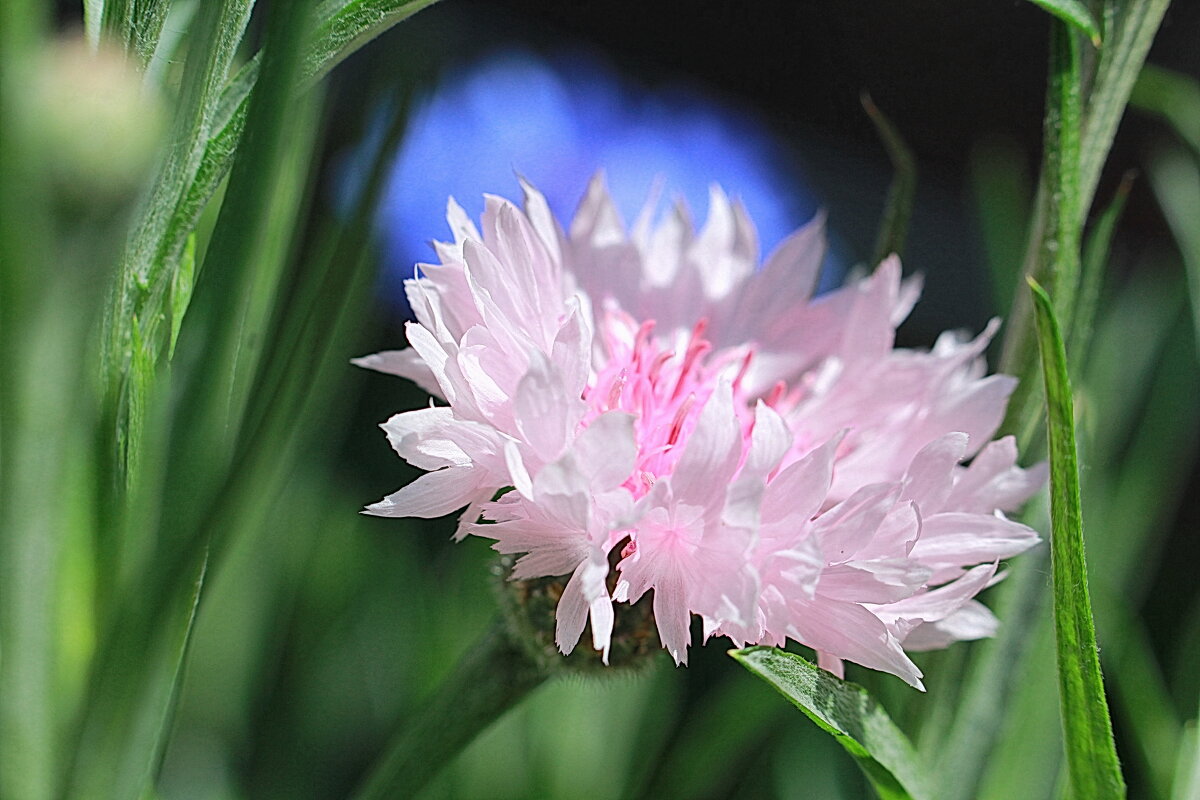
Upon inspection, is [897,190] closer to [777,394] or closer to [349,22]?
[777,394]

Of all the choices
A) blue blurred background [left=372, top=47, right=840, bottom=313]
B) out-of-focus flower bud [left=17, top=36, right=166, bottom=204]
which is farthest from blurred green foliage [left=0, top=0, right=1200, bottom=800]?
blue blurred background [left=372, top=47, right=840, bottom=313]

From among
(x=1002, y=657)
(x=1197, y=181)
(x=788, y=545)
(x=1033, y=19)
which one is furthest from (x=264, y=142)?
(x=1033, y=19)

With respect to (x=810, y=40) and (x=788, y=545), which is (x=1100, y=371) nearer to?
(x=788, y=545)

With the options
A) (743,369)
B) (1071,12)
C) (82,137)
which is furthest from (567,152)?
(82,137)

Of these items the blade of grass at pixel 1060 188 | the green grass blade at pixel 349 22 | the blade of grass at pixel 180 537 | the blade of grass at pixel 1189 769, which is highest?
the green grass blade at pixel 349 22

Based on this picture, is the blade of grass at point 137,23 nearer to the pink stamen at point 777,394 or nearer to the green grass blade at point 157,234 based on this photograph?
the green grass blade at point 157,234

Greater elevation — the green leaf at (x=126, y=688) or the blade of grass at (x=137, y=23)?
the blade of grass at (x=137, y=23)

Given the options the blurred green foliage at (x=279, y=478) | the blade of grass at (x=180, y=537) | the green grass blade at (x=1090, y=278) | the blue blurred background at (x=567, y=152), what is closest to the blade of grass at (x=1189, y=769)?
the blurred green foliage at (x=279, y=478)
